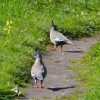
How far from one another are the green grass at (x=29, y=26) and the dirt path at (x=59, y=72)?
0.35 meters

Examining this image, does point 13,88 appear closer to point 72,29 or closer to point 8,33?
point 8,33

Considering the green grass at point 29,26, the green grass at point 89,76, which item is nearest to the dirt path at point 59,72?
the green grass at point 89,76

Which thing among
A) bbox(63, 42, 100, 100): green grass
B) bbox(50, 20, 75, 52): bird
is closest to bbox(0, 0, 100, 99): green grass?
bbox(50, 20, 75, 52): bird

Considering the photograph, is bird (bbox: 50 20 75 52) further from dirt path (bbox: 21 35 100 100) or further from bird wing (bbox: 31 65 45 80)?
bird wing (bbox: 31 65 45 80)

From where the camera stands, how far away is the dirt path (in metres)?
9.15

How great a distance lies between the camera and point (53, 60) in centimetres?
1149

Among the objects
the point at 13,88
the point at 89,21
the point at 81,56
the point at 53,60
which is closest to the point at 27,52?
the point at 53,60

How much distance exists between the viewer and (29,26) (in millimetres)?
13211

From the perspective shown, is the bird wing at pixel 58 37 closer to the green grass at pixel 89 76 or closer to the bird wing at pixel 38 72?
the green grass at pixel 89 76

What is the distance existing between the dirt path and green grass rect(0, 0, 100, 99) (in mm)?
347

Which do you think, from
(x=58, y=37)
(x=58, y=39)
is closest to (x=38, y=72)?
(x=58, y=39)

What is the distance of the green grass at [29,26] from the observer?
977cm

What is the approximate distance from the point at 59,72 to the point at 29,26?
116 inches

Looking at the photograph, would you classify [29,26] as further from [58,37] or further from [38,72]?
[38,72]
